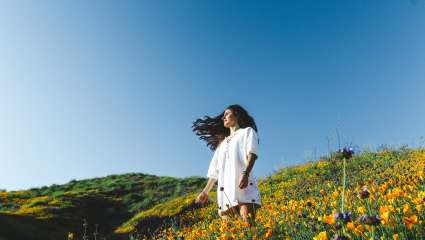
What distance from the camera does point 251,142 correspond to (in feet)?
20.2

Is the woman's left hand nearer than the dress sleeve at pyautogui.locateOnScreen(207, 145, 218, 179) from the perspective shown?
Yes

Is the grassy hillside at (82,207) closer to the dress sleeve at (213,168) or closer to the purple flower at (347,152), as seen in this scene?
the dress sleeve at (213,168)

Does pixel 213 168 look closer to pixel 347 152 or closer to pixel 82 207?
pixel 347 152

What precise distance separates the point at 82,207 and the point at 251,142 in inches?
697

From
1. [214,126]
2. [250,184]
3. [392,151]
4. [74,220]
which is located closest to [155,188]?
[74,220]

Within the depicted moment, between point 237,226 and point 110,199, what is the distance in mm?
20712

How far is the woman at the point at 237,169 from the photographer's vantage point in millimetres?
6125

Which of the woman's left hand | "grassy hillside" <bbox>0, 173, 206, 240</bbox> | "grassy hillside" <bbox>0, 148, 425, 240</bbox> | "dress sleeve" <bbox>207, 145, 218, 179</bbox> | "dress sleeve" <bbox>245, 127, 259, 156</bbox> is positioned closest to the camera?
"grassy hillside" <bbox>0, 148, 425, 240</bbox>

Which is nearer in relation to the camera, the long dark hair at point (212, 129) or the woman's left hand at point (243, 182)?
the woman's left hand at point (243, 182)

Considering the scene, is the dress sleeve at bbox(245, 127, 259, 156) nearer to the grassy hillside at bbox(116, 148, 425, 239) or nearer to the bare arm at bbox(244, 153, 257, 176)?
the bare arm at bbox(244, 153, 257, 176)

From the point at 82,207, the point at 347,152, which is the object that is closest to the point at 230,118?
the point at 347,152

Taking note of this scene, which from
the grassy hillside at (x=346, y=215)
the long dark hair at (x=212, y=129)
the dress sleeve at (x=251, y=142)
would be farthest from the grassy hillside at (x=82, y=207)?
the dress sleeve at (x=251, y=142)

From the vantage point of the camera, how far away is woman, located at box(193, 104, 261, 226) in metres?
6.12

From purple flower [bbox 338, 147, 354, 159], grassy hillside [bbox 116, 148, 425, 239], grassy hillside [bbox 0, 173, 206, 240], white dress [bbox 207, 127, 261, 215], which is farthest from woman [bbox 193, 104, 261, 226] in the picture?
grassy hillside [bbox 0, 173, 206, 240]
